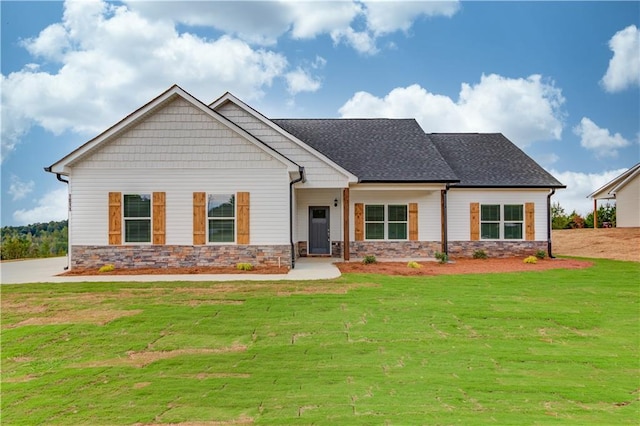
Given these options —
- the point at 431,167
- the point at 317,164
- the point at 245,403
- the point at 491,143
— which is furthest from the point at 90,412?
the point at 491,143

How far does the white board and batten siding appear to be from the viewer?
1498 centimetres

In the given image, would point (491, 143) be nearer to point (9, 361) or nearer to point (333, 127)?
point (333, 127)

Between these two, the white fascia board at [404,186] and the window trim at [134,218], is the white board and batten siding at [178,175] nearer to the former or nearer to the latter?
the window trim at [134,218]

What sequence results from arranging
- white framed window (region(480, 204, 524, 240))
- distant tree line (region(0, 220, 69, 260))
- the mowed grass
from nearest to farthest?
the mowed grass
white framed window (region(480, 204, 524, 240))
distant tree line (region(0, 220, 69, 260))

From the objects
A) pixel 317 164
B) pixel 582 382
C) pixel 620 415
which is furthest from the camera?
pixel 317 164

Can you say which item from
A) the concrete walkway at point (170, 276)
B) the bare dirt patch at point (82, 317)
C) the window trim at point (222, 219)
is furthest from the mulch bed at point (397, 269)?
the bare dirt patch at point (82, 317)

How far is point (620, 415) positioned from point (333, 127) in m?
19.0

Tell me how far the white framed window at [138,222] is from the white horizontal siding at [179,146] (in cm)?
114

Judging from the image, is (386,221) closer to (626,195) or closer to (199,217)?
(199,217)

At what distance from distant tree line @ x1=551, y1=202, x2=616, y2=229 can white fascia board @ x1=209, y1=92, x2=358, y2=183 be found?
26786 mm

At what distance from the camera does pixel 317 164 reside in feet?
Answer: 54.6

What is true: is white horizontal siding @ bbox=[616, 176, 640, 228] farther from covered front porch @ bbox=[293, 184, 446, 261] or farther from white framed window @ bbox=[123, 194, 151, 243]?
white framed window @ bbox=[123, 194, 151, 243]

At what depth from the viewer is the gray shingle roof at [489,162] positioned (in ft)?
63.3

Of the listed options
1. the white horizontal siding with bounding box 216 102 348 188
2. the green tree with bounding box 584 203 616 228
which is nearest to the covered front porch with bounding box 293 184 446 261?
the white horizontal siding with bounding box 216 102 348 188
